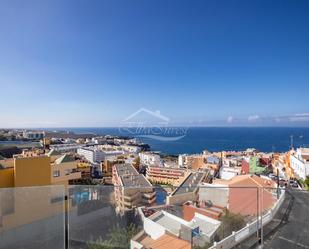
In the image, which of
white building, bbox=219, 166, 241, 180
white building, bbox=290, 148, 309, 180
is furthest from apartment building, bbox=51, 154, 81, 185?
white building, bbox=290, 148, 309, 180

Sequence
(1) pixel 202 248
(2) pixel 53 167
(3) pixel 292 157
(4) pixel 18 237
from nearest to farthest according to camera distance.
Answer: (1) pixel 202 248 → (4) pixel 18 237 → (2) pixel 53 167 → (3) pixel 292 157

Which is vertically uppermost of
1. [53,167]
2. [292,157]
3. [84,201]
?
[84,201]

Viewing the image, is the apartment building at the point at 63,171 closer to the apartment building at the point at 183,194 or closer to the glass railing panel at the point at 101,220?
A: the glass railing panel at the point at 101,220

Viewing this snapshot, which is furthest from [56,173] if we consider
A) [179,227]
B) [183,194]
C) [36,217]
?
[183,194]

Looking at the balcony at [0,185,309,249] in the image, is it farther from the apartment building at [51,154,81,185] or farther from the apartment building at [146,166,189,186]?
the apartment building at [146,166,189,186]

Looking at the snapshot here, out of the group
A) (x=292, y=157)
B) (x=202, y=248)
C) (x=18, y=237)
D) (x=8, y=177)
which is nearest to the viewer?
(x=202, y=248)

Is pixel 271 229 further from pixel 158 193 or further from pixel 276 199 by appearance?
pixel 158 193

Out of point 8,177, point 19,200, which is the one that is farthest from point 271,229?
point 8,177

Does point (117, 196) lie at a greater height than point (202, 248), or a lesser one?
greater

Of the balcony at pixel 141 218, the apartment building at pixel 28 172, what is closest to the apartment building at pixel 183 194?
the balcony at pixel 141 218
